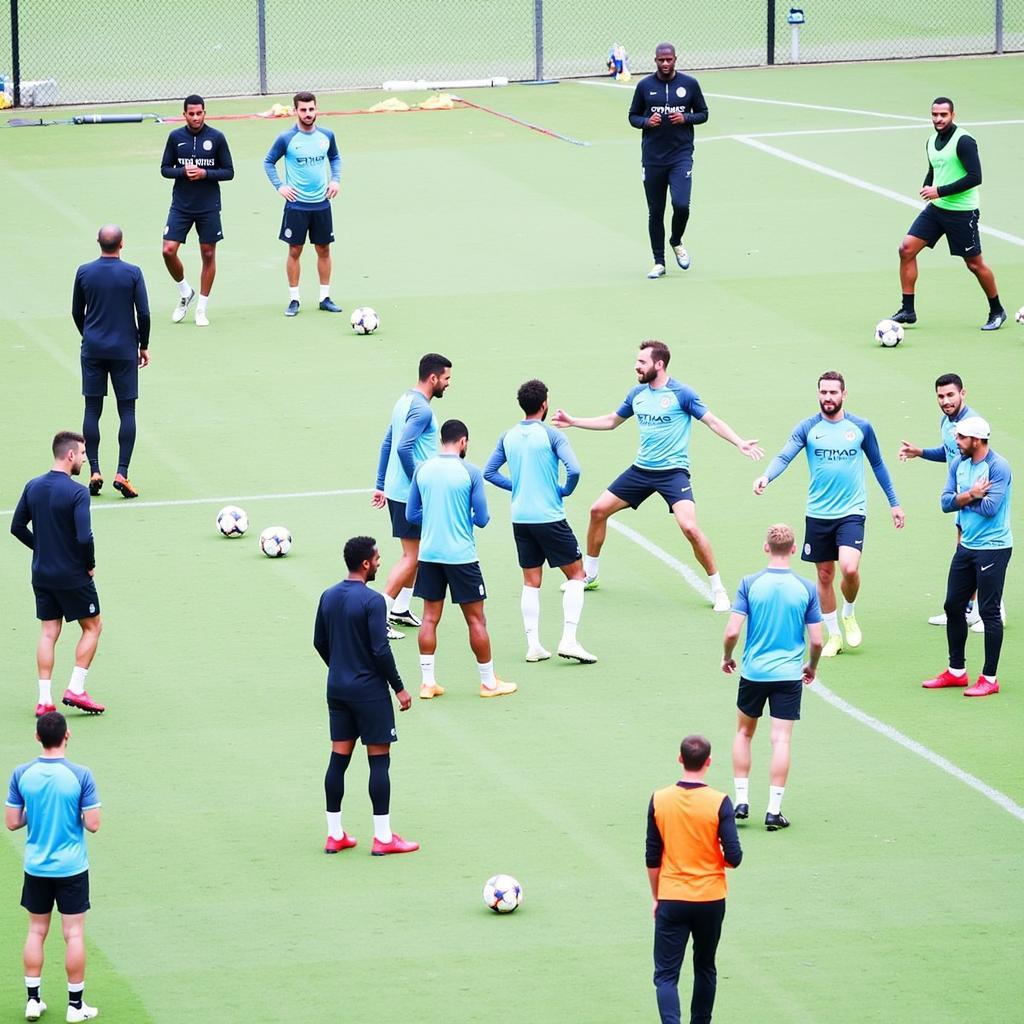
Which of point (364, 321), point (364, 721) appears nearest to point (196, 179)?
point (364, 321)

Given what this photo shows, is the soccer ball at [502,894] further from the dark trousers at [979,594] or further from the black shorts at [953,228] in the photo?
the black shorts at [953,228]

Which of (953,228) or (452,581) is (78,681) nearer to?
(452,581)

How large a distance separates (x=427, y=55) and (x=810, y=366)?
70.4ft

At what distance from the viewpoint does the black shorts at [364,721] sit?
41.2 feet

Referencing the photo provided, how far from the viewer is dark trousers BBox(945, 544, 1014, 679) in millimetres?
14906

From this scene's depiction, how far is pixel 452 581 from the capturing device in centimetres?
1494

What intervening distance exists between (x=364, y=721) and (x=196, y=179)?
42.4 ft

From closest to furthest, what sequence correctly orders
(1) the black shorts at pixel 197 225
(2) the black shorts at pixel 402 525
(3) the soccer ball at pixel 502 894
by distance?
(3) the soccer ball at pixel 502 894 < (2) the black shorts at pixel 402 525 < (1) the black shorts at pixel 197 225

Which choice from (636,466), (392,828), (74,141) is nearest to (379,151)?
(74,141)

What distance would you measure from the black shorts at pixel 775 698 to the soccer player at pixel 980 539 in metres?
2.46

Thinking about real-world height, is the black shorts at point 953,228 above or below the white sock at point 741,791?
above

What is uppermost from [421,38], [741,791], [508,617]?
[421,38]

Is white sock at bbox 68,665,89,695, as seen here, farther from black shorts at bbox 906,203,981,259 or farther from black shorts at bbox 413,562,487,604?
black shorts at bbox 906,203,981,259

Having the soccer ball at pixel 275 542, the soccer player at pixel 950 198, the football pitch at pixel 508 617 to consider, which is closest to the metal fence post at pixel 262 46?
the football pitch at pixel 508 617
